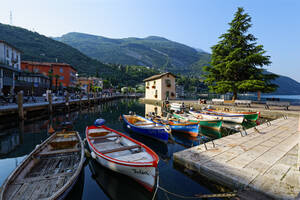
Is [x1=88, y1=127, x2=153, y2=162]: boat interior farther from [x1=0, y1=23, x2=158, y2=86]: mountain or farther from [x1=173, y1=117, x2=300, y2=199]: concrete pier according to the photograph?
[x1=0, y1=23, x2=158, y2=86]: mountain

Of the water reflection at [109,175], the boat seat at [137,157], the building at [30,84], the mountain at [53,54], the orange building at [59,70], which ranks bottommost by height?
the water reflection at [109,175]

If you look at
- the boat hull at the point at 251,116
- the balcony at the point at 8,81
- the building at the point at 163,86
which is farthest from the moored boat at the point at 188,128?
the balcony at the point at 8,81

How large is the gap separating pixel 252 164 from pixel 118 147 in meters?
6.51

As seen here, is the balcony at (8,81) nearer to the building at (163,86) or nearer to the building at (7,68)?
the building at (7,68)

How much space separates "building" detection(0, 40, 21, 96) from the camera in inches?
1048

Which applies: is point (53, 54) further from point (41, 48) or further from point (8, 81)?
point (8, 81)

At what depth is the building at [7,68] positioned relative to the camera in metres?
26.6

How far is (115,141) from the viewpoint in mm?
8781

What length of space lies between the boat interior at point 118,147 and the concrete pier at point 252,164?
6.21 ft

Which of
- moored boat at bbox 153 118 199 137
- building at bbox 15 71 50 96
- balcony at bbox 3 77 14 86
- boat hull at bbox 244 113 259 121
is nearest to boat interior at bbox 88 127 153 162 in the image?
moored boat at bbox 153 118 199 137

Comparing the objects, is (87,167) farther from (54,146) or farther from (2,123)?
(2,123)

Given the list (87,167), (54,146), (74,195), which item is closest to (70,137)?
(54,146)

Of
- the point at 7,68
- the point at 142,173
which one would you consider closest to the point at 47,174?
the point at 142,173

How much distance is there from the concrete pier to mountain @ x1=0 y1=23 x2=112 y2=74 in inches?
4328
